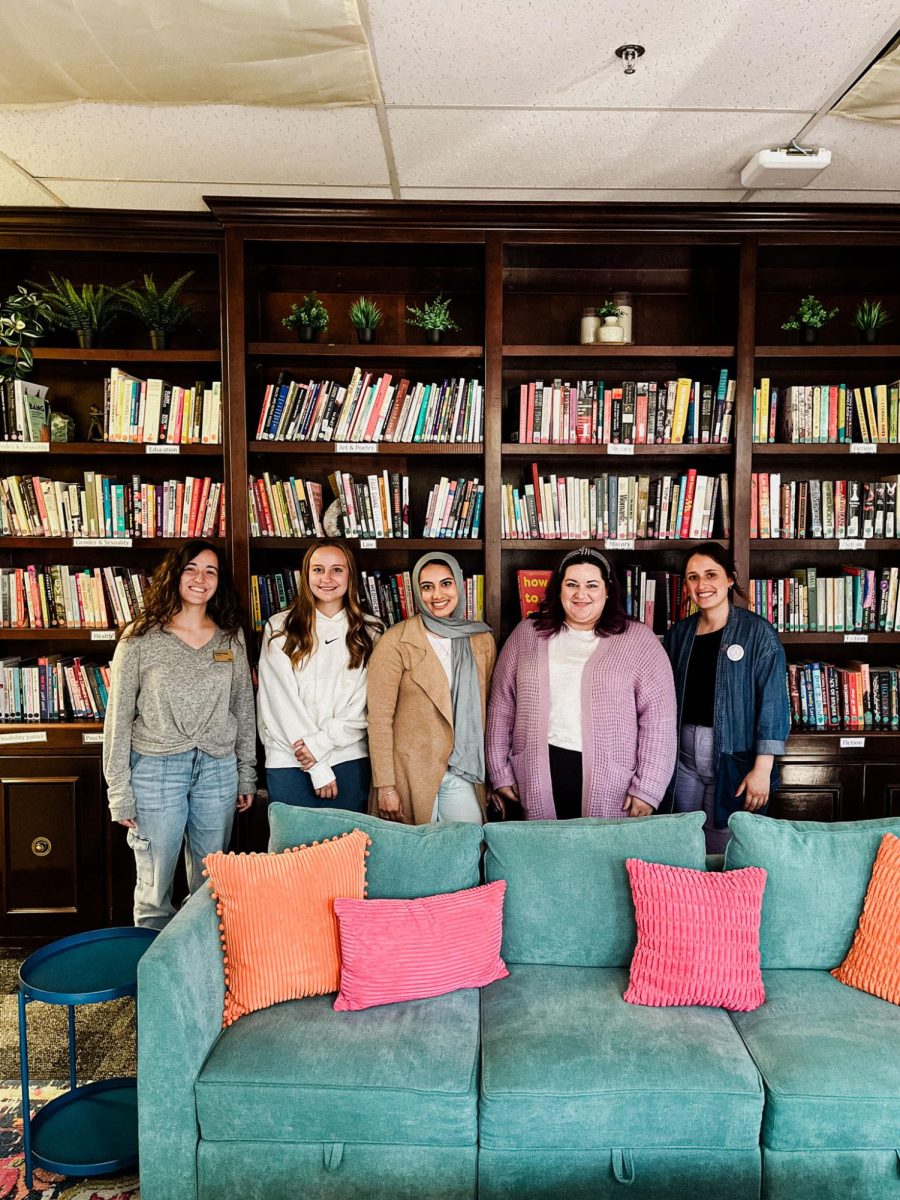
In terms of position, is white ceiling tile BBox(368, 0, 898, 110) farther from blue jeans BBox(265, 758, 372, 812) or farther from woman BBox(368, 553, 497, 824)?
blue jeans BBox(265, 758, 372, 812)

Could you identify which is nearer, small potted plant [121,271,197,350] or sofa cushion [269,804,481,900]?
sofa cushion [269,804,481,900]

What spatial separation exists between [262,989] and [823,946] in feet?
4.88

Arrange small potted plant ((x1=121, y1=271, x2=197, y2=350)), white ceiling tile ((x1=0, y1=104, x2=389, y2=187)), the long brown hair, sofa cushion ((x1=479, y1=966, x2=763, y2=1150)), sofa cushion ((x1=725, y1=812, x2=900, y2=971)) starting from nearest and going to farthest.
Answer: sofa cushion ((x1=479, y1=966, x2=763, y2=1150)), sofa cushion ((x1=725, y1=812, x2=900, y2=971)), white ceiling tile ((x1=0, y1=104, x2=389, y2=187)), the long brown hair, small potted plant ((x1=121, y1=271, x2=197, y2=350))

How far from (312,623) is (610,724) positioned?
1.10 metres

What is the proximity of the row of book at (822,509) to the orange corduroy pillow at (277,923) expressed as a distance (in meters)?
2.24

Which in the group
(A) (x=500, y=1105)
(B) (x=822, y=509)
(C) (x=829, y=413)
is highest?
(C) (x=829, y=413)

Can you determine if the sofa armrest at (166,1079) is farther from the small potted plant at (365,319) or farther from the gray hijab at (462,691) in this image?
the small potted plant at (365,319)

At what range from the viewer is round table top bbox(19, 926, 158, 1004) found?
80.1 inches

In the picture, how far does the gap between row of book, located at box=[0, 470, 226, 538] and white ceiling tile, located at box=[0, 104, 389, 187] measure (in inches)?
44.7

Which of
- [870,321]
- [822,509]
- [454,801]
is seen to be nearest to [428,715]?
[454,801]

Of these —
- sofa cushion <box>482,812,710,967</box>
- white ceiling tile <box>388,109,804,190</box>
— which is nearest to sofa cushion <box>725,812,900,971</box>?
sofa cushion <box>482,812,710,967</box>

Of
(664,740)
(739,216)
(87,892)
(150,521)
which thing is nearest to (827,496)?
(739,216)

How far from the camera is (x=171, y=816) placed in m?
2.90

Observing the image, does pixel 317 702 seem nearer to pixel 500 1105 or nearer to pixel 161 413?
pixel 161 413
